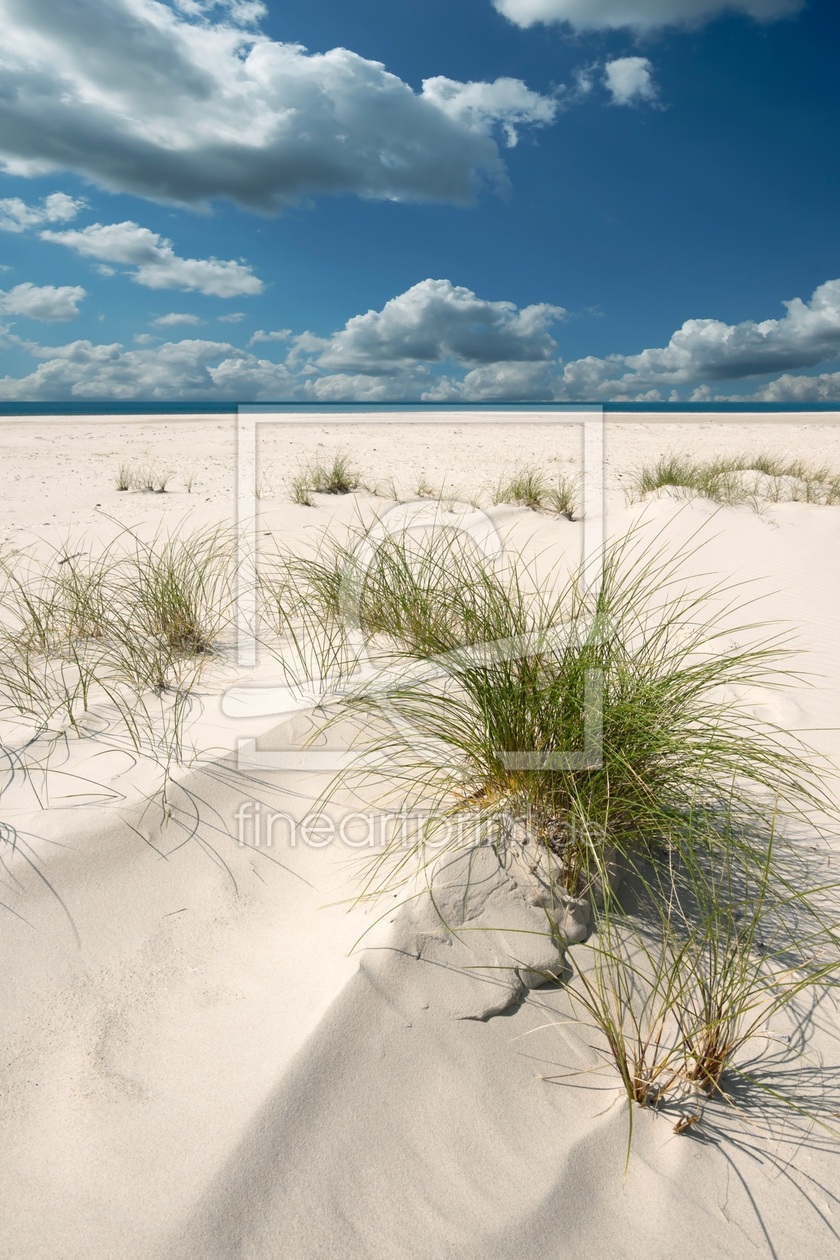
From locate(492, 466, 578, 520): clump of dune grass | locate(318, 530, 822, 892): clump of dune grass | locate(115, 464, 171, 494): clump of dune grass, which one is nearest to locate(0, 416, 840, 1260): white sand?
locate(318, 530, 822, 892): clump of dune grass

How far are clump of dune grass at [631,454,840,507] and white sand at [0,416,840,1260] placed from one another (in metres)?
5.53

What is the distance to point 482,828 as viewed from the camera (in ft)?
5.44

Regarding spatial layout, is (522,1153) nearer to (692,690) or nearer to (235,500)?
(692,690)

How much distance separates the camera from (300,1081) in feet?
4.05

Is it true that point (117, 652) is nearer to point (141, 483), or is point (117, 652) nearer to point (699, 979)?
point (699, 979)

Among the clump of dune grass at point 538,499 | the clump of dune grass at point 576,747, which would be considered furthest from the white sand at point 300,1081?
the clump of dune grass at point 538,499

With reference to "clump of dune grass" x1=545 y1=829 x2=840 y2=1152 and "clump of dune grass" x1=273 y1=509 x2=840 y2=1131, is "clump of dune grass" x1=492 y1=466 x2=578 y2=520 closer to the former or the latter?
"clump of dune grass" x1=273 y1=509 x2=840 y2=1131

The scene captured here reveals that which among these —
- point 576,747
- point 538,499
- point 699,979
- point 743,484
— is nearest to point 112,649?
point 576,747

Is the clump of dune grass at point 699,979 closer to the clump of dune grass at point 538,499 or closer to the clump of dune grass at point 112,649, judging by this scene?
the clump of dune grass at point 112,649

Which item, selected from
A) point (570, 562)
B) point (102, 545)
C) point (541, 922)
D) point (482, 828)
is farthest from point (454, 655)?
point (102, 545)

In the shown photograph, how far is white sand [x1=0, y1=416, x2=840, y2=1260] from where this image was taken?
3.53 ft

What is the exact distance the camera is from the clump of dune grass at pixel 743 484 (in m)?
6.43

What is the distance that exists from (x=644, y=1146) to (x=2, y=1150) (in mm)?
1040

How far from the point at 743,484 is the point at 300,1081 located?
24.7ft
